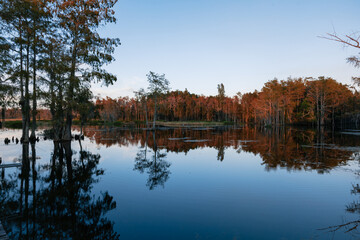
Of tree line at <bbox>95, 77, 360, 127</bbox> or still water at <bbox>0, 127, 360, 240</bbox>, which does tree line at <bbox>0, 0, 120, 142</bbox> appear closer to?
still water at <bbox>0, 127, 360, 240</bbox>

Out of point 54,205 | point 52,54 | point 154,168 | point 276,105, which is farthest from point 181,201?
point 276,105

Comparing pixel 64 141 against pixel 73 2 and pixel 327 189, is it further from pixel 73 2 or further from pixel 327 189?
pixel 327 189

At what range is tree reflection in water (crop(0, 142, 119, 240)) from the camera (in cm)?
592

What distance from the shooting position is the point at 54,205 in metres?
7.64

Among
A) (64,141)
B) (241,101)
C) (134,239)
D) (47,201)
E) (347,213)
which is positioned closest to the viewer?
(134,239)

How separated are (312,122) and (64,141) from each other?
77007 mm

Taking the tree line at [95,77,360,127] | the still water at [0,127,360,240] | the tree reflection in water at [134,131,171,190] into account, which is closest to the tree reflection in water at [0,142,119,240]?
the still water at [0,127,360,240]

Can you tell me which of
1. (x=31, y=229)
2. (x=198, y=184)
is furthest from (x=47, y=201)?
(x=198, y=184)

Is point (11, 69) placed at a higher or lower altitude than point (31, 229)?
higher

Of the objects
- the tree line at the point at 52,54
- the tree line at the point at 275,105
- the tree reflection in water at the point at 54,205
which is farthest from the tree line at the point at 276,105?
the tree reflection in water at the point at 54,205

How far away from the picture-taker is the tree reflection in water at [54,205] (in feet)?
19.4

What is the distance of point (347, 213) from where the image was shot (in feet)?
22.9

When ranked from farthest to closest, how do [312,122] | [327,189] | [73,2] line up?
[312,122]
[73,2]
[327,189]

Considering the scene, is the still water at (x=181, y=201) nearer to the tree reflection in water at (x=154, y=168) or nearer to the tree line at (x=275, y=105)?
the tree reflection in water at (x=154, y=168)
